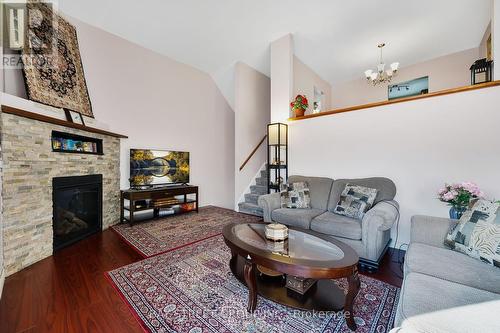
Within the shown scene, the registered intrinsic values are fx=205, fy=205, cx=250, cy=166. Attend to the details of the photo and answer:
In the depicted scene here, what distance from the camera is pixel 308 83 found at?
187 inches

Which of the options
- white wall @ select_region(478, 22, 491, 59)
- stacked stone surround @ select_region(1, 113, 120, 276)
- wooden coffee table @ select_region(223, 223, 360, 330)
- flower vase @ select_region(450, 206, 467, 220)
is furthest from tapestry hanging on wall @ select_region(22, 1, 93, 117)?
white wall @ select_region(478, 22, 491, 59)

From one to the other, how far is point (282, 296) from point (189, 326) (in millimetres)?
626

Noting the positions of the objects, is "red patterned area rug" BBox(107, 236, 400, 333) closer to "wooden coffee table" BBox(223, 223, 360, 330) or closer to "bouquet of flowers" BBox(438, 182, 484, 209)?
"wooden coffee table" BBox(223, 223, 360, 330)

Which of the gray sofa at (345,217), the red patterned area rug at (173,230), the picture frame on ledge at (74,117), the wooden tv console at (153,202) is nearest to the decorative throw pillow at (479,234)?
the gray sofa at (345,217)

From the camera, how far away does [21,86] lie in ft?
7.69

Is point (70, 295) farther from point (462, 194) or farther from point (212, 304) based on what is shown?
point (462, 194)

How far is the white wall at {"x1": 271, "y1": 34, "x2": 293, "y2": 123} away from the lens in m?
3.70

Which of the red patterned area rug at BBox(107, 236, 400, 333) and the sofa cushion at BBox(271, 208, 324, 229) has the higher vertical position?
the sofa cushion at BBox(271, 208, 324, 229)

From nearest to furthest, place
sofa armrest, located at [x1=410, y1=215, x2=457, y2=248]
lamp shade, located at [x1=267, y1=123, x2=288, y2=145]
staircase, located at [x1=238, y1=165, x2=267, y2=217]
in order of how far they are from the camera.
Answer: sofa armrest, located at [x1=410, y1=215, x2=457, y2=248]
lamp shade, located at [x1=267, y1=123, x2=288, y2=145]
staircase, located at [x1=238, y1=165, x2=267, y2=217]

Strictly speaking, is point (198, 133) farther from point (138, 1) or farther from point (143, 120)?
point (138, 1)

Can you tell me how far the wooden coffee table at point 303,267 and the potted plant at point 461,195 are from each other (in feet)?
4.06

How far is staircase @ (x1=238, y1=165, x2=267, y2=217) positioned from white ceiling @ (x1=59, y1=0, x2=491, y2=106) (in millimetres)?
2583

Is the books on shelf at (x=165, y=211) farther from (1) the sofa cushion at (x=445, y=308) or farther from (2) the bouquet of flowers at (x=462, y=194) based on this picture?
(2) the bouquet of flowers at (x=462, y=194)

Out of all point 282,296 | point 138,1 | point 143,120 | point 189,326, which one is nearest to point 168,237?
point 189,326
